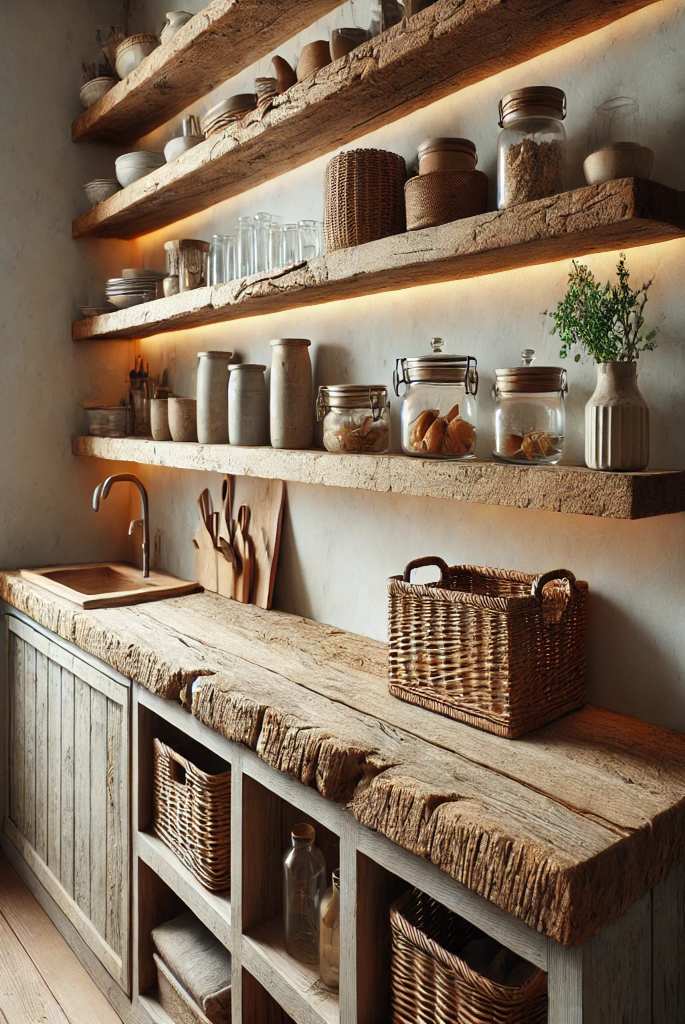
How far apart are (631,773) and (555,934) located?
345 millimetres

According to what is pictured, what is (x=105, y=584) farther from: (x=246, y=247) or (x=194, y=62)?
(x=194, y=62)

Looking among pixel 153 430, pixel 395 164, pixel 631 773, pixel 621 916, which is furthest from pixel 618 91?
pixel 153 430

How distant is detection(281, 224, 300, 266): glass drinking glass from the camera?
2035mm

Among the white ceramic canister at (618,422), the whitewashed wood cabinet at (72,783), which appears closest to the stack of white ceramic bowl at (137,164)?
the whitewashed wood cabinet at (72,783)

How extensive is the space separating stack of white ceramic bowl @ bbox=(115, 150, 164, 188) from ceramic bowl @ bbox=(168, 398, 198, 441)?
80 cm

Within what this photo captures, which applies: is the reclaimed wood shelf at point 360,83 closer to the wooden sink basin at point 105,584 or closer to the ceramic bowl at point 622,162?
the ceramic bowl at point 622,162

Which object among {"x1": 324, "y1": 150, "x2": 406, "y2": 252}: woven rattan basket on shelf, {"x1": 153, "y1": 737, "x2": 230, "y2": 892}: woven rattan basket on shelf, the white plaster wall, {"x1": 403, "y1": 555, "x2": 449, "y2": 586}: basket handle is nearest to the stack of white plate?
{"x1": 324, "y1": 150, "x2": 406, "y2": 252}: woven rattan basket on shelf

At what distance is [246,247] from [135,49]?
1006mm

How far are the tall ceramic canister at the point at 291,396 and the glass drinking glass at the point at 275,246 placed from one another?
0.70 ft

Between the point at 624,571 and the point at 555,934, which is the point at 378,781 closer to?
the point at 555,934

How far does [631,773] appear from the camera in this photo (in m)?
1.25

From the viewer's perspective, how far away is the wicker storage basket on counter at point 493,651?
4.53ft

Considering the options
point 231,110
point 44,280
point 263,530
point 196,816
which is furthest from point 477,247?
point 44,280

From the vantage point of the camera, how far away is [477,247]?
4.60 feet
